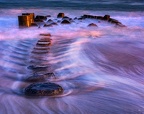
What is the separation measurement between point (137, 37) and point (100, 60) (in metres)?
3.11

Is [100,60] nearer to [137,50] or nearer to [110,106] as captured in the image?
[137,50]

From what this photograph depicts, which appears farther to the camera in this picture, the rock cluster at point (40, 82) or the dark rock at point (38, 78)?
the dark rock at point (38, 78)

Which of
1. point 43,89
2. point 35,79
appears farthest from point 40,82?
point 43,89

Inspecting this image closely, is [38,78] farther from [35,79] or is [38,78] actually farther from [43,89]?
[43,89]

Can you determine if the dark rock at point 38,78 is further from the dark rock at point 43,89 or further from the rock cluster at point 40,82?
the dark rock at point 43,89

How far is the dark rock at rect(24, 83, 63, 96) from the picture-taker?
12.0ft

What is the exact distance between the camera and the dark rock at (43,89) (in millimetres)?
3654

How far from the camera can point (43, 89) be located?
371cm

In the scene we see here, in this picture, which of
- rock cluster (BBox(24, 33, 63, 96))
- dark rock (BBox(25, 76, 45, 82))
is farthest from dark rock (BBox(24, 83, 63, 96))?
dark rock (BBox(25, 76, 45, 82))

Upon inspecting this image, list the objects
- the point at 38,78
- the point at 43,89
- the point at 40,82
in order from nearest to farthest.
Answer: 1. the point at 43,89
2. the point at 40,82
3. the point at 38,78

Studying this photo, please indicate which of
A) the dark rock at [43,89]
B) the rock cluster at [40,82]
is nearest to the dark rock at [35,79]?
the rock cluster at [40,82]

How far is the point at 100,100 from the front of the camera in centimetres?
361

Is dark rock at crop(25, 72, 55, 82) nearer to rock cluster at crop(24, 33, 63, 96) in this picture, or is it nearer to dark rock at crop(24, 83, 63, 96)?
rock cluster at crop(24, 33, 63, 96)

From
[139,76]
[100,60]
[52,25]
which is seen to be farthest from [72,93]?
[52,25]
